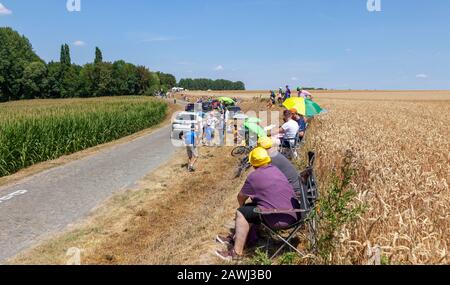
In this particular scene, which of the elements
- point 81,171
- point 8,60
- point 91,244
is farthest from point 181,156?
point 8,60

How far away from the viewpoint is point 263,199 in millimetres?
5484

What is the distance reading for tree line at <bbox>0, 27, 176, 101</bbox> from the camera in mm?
81375

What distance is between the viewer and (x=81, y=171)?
13008mm

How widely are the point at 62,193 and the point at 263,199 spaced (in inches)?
267

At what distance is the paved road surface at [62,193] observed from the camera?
25.1 ft

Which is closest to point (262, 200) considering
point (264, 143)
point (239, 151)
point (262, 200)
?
point (262, 200)

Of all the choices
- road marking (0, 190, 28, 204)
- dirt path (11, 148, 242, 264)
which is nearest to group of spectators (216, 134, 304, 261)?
dirt path (11, 148, 242, 264)

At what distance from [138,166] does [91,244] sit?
274 inches

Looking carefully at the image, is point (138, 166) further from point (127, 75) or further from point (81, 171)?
point (127, 75)

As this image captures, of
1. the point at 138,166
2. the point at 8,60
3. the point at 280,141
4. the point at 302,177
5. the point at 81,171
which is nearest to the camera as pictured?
the point at 302,177

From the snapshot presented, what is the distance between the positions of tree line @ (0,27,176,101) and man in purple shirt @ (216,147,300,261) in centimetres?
8509

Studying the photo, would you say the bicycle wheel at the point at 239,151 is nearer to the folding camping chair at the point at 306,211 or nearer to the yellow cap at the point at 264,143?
the yellow cap at the point at 264,143

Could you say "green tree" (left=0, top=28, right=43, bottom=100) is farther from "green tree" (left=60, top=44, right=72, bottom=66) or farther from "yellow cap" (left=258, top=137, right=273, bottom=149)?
"yellow cap" (left=258, top=137, right=273, bottom=149)

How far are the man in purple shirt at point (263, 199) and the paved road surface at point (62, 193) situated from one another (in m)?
3.97
